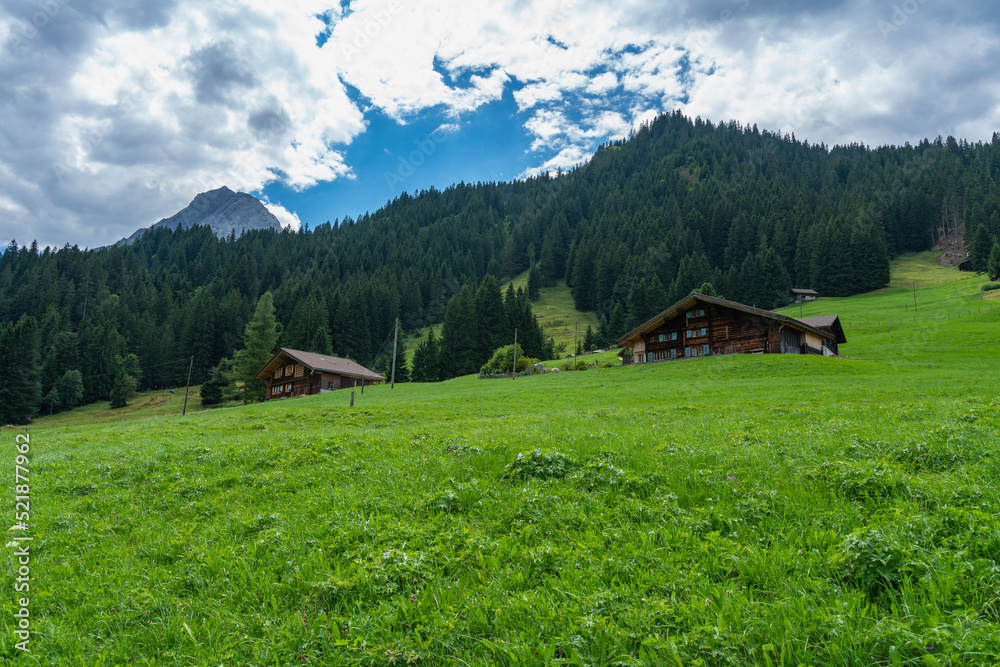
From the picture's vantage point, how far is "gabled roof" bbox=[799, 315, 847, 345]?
6171 centimetres

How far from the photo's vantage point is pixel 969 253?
4820 inches

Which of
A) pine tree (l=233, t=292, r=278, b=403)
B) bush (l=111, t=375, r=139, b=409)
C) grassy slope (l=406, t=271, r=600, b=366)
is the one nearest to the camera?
pine tree (l=233, t=292, r=278, b=403)

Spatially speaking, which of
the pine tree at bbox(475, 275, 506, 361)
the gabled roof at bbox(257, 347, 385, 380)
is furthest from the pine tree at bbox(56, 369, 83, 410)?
the pine tree at bbox(475, 275, 506, 361)

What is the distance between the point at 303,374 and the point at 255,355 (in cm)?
1423

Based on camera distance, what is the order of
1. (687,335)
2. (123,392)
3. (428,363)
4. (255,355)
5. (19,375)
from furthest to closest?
(123,392)
(428,363)
(255,355)
(19,375)
(687,335)

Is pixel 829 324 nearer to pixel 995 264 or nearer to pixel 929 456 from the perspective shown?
pixel 995 264

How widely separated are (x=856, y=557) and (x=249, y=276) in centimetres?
16308

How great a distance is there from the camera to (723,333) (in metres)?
57.7

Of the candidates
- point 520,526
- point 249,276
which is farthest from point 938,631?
point 249,276

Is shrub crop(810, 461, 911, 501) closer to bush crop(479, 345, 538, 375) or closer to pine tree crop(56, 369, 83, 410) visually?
bush crop(479, 345, 538, 375)

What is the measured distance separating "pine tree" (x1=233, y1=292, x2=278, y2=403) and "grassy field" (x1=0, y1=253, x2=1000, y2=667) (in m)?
77.0

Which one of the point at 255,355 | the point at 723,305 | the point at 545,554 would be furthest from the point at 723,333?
the point at 255,355

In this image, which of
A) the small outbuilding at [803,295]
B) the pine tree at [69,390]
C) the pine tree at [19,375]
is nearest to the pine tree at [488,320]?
the small outbuilding at [803,295]

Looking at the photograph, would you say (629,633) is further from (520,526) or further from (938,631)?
(520,526)
